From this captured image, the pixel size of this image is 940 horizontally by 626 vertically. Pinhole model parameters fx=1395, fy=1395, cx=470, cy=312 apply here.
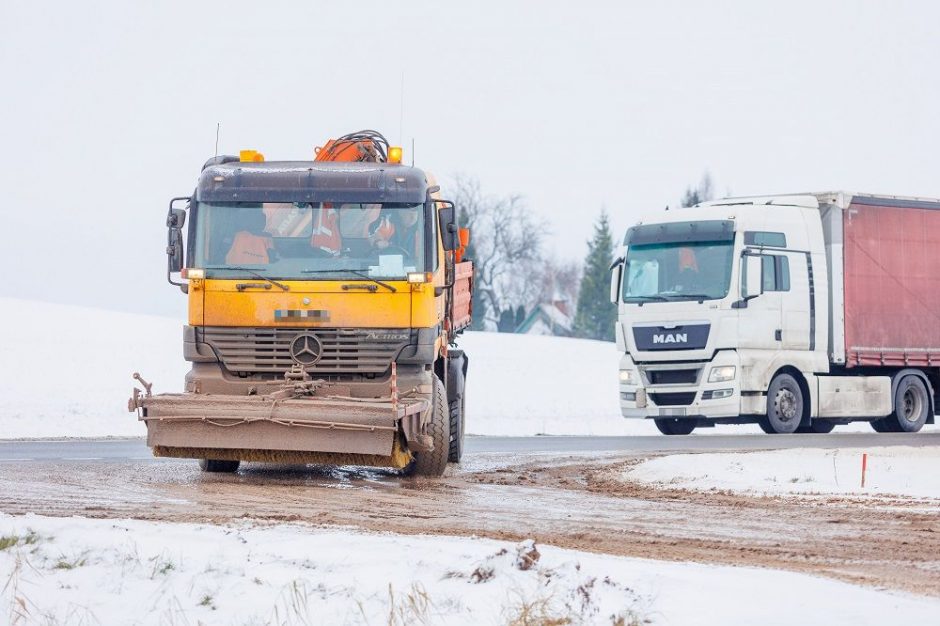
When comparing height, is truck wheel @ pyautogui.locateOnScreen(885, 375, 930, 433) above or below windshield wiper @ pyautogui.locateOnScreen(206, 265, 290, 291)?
below

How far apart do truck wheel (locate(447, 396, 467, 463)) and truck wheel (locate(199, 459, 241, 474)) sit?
237 centimetres

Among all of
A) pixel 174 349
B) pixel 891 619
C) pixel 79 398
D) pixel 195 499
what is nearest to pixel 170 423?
pixel 195 499

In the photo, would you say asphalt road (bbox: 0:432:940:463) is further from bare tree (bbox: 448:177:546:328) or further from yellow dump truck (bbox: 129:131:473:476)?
bare tree (bbox: 448:177:546:328)

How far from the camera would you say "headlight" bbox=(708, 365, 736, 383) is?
20.7 m

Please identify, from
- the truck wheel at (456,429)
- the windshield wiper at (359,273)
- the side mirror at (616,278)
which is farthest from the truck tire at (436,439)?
the side mirror at (616,278)

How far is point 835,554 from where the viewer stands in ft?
27.2

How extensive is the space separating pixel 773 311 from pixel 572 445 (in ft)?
14.0

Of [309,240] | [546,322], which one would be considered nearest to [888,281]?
[309,240]

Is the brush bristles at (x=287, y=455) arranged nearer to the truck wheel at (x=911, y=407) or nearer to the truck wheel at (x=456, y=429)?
the truck wheel at (x=456, y=429)

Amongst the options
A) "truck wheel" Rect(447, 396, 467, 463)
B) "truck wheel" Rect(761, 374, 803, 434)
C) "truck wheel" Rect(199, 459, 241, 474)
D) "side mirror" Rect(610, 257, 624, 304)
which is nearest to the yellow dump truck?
"truck wheel" Rect(199, 459, 241, 474)

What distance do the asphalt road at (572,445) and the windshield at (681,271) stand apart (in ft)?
7.04

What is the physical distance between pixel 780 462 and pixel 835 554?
584 centimetres

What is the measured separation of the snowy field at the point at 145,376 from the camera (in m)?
27.3

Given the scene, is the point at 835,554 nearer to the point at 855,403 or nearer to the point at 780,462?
the point at 780,462
